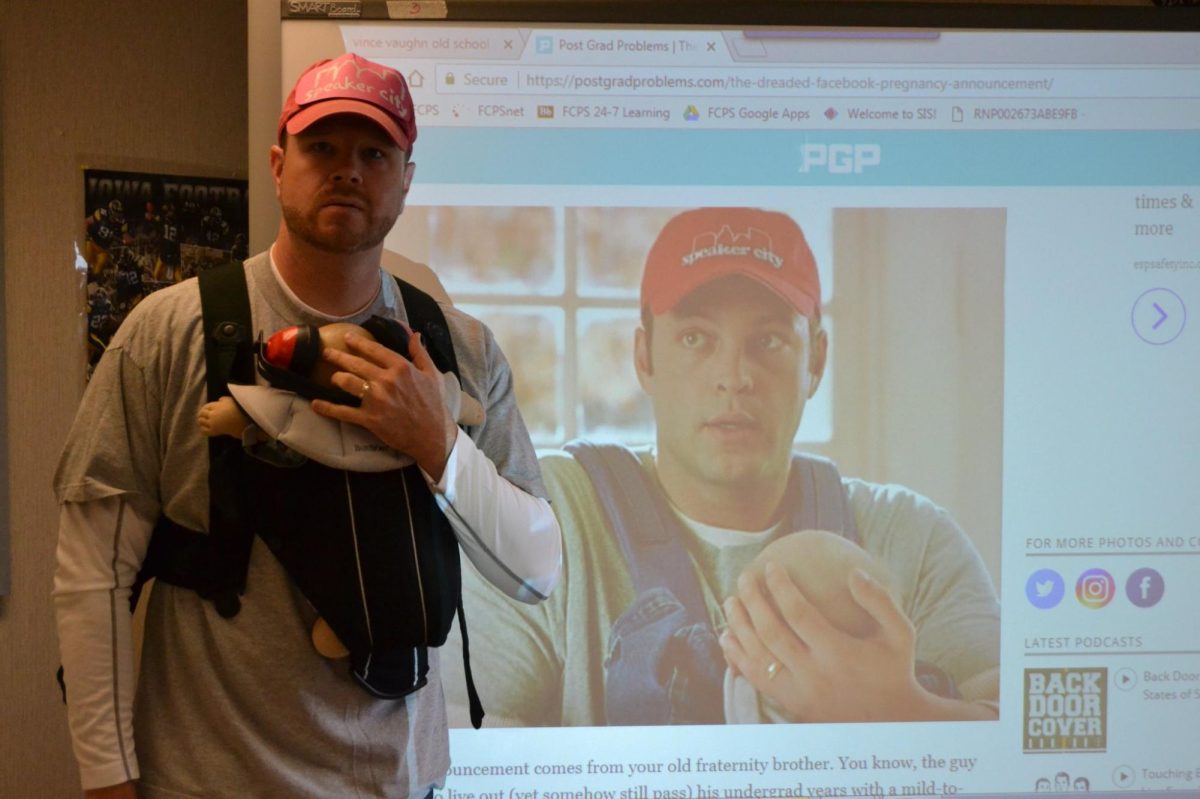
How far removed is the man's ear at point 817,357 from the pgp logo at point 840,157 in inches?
11.3

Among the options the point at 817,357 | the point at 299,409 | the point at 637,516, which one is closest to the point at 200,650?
the point at 299,409

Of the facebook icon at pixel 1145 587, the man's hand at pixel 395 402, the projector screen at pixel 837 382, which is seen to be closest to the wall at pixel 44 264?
the projector screen at pixel 837 382

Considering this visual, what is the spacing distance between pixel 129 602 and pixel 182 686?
0.11 m

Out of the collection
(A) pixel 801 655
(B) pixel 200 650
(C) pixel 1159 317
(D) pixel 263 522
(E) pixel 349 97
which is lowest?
(A) pixel 801 655

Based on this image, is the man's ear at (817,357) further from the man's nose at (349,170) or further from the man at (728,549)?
the man's nose at (349,170)

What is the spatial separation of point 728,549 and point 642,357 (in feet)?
1.21

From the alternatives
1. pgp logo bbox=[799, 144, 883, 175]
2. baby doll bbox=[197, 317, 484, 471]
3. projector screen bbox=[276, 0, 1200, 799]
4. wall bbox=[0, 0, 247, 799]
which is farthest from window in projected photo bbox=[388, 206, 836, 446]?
wall bbox=[0, 0, 247, 799]

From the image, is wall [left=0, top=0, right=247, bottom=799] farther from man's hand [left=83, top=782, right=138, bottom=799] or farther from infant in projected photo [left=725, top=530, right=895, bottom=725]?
infant in projected photo [left=725, top=530, right=895, bottom=725]

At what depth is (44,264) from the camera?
2.17 m

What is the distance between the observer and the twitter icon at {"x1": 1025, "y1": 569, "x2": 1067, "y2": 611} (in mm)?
1862

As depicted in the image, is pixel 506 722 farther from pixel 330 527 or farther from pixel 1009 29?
pixel 1009 29

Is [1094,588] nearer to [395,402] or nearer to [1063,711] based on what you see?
[1063,711]

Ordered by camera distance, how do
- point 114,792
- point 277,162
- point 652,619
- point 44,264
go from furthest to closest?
point 44,264 < point 652,619 < point 277,162 < point 114,792

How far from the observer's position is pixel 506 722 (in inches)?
70.7
